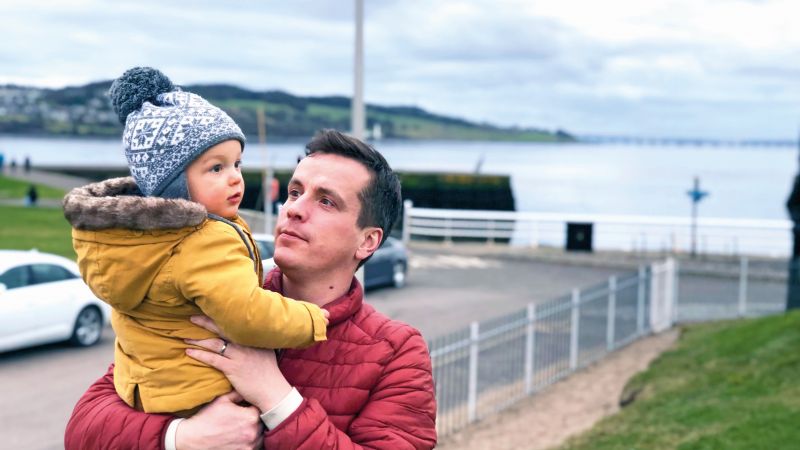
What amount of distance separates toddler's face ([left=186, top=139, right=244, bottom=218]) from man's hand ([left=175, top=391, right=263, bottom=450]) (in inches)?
17.3

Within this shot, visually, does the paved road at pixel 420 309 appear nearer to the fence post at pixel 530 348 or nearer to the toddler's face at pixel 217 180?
the fence post at pixel 530 348

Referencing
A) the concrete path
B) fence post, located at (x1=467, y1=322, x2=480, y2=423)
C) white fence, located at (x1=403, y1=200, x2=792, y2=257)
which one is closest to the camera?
fence post, located at (x1=467, y1=322, x2=480, y2=423)

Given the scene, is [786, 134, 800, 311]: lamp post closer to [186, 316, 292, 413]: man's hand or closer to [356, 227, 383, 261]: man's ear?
[356, 227, 383, 261]: man's ear

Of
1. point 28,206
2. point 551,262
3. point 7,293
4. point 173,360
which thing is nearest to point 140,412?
point 173,360

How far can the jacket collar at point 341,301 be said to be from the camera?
91.6 inches

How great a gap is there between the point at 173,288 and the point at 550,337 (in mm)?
12012

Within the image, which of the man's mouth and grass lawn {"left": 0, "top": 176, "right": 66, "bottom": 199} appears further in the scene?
grass lawn {"left": 0, "top": 176, "right": 66, "bottom": 199}

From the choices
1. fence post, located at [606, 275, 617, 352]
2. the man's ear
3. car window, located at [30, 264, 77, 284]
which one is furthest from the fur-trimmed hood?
fence post, located at [606, 275, 617, 352]

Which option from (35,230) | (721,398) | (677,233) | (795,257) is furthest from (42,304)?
(677,233)

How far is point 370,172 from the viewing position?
2387mm

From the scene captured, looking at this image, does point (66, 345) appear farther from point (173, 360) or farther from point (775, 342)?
point (173, 360)

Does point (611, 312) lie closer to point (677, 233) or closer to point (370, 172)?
point (677, 233)

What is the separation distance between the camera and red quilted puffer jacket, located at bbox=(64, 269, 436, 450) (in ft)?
7.14

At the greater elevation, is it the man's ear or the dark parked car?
the man's ear
